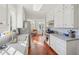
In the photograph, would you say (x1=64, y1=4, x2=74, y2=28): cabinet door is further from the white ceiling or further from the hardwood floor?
the hardwood floor

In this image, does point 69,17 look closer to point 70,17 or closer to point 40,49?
point 70,17

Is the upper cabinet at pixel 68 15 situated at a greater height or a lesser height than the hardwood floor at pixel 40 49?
greater

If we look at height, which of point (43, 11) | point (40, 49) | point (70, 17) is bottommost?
point (40, 49)

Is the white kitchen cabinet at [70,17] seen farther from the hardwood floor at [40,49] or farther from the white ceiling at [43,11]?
the hardwood floor at [40,49]

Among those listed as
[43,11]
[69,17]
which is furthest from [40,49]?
[43,11]

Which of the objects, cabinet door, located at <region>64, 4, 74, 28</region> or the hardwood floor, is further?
cabinet door, located at <region>64, 4, 74, 28</region>

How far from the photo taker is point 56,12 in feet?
6.95

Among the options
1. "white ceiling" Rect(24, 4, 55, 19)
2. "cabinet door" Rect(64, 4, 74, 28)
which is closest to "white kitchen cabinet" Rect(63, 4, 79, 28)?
"cabinet door" Rect(64, 4, 74, 28)

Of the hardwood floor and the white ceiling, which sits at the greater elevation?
the white ceiling

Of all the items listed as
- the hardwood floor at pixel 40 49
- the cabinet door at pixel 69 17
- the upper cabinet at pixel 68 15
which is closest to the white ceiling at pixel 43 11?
the upper cabinet at pixel 68 15

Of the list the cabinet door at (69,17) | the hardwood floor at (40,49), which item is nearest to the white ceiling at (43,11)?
the cabinet door at (69,17)

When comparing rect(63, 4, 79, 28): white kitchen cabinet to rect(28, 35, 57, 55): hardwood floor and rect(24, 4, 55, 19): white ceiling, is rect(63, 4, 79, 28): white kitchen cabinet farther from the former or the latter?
rect(28, 35, 57, 55): hardwood floor

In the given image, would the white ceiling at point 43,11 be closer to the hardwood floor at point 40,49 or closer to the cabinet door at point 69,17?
the cabinet door at point 69,17

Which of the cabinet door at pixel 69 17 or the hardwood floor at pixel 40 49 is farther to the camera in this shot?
the cabinet door at pixel 69 17
